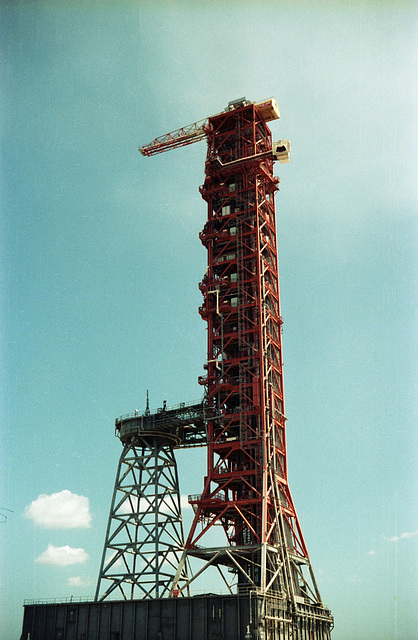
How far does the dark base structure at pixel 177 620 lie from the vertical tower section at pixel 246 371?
2594 millimetres

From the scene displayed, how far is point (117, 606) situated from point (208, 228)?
43.7 meters

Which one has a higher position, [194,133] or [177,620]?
[194,133]

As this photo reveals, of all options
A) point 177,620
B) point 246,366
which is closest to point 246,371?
point 246,366

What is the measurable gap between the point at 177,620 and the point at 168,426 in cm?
2443

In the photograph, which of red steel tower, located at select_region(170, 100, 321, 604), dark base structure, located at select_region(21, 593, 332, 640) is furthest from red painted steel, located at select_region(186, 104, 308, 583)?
dark base structure, located at select_region(21, 593, 332, 640)

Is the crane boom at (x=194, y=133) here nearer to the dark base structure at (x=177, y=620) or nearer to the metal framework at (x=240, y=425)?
the metal framework at (x=240, y=425)

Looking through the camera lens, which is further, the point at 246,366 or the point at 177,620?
the point at 246,366

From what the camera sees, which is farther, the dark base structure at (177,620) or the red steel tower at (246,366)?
the red steel tower at (246,366)

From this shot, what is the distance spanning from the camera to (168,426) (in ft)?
265

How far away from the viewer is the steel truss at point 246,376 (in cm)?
6850

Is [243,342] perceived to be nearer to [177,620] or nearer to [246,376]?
[246,376]

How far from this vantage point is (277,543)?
69438 mm

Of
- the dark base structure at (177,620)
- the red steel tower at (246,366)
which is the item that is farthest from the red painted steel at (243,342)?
the dark base structure at (177,620)

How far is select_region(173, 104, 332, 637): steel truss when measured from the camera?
6850 centimetres
